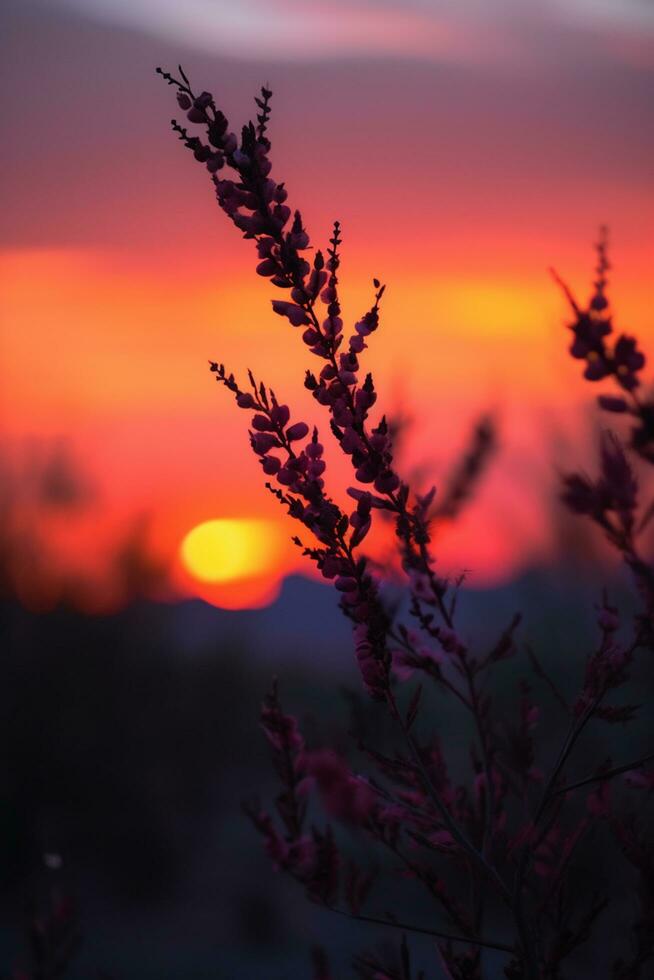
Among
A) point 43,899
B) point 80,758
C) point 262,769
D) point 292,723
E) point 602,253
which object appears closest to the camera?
point 602,253

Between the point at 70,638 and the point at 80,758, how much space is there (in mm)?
1431

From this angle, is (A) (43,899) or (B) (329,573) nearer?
(B) (329,573)

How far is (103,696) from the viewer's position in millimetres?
13570

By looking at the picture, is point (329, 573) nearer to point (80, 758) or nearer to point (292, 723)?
point (292, 723)

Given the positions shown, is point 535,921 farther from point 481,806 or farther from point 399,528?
point 399,528

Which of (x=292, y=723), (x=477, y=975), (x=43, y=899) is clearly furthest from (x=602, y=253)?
(x=43, y=899)

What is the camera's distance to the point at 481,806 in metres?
2.21

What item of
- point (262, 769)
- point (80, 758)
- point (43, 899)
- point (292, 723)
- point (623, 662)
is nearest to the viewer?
point (623, 662)

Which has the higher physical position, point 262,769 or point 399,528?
point 399,528

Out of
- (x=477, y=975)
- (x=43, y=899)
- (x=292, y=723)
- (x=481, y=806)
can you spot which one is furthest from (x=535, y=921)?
(x=43, y=899)

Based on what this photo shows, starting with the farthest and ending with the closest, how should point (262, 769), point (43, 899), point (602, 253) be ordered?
point (262, 769) < point (43, 899) < point (602, 253)

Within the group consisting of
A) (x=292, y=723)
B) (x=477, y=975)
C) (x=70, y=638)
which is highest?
(x=292, y=723)

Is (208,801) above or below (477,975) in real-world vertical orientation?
below

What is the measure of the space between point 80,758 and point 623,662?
1220 centimetres
